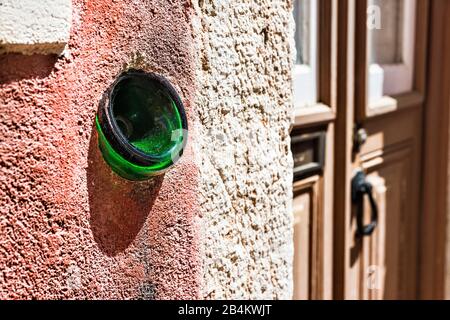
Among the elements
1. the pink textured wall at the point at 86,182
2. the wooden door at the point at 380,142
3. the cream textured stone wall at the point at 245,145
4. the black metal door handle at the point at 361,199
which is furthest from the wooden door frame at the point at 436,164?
the pink textured wall at the point at 86,182

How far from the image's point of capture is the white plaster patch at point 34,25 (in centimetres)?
82

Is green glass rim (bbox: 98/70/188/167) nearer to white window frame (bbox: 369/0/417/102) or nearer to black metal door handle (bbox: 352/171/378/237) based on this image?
black metal door handle (bbox: 352/171/378/237)

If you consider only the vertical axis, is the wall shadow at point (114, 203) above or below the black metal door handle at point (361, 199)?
above

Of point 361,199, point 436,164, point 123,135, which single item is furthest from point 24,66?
point 436,164

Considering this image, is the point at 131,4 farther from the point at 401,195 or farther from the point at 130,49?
the point at 401,195

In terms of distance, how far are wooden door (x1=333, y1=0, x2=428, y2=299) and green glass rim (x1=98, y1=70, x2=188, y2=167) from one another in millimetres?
1192

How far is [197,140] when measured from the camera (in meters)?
1.16

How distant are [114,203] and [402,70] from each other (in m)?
1.91

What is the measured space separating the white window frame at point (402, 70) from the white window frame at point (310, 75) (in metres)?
0.45

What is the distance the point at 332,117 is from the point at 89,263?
1.27 m

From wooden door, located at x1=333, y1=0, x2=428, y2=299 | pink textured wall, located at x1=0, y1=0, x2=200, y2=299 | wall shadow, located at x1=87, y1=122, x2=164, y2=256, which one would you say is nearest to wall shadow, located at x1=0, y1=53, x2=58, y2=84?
pink textured wall, located at x1=0, y1=0, x2=200, y2=299

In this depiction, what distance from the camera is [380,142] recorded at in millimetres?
2516

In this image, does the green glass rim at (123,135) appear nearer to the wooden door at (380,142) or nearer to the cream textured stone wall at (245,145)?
the cream textured stone wall at (245,145)

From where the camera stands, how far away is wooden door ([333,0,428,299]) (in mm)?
2209
